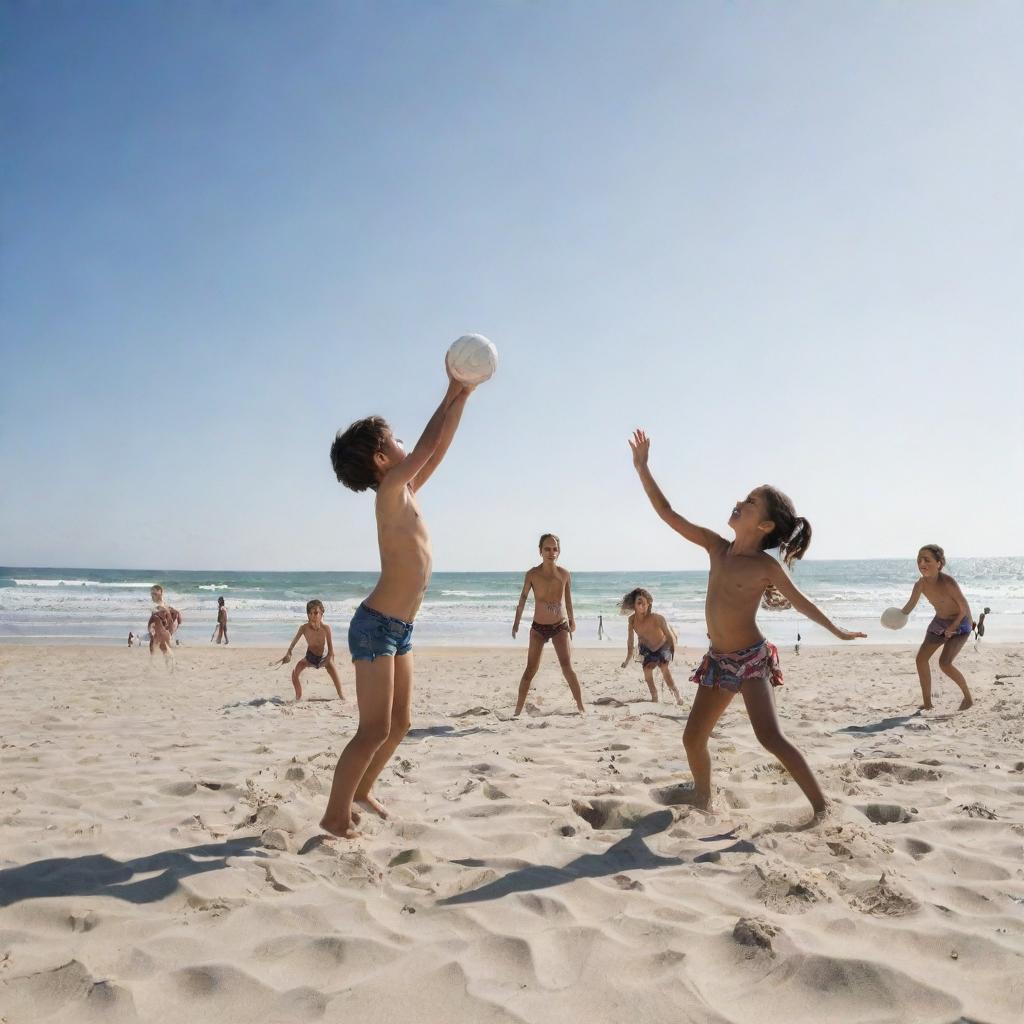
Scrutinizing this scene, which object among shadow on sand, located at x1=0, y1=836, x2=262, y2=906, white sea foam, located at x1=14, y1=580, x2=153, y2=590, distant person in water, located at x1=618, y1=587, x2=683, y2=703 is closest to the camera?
shadow on sand, located at x1=0, y1=836, x2=262, y2=906

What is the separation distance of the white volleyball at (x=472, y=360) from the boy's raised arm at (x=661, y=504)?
116cm

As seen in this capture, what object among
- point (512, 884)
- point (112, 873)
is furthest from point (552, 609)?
point (112, 873)

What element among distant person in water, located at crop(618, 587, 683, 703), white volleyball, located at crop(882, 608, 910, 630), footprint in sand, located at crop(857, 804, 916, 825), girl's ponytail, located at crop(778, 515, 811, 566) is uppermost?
girl's ponytail, located at crop(778, 515, 811, 566)

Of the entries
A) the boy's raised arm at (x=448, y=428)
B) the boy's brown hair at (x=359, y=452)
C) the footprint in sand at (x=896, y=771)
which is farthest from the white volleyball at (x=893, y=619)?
the boy's brown hair at (x=359, y=452)

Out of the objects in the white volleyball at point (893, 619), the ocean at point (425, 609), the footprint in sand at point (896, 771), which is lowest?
the ocean at point (425, 609)

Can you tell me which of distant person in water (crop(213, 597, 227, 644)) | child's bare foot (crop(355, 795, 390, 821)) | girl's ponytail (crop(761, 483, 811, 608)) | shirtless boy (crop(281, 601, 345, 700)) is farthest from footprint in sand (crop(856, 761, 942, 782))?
distant person in water (crop(213, 597, 227, 644))

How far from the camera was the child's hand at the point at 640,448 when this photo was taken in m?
4.42

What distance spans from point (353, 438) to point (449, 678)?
385 inches

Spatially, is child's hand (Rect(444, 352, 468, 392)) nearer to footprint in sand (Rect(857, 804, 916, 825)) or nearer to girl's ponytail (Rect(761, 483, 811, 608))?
girl's ponytail (Rect(761, 483, 811, 608))

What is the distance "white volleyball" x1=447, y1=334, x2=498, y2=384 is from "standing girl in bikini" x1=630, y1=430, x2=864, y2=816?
141cm

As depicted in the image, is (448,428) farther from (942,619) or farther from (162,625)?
(162,625)

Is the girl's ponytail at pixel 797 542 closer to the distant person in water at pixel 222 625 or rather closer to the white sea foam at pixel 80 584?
the distant person in water at pixel 222 625

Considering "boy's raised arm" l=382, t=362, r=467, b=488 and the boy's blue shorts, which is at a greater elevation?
"boy's raised arm" l=382, t=362, r=467, b=488

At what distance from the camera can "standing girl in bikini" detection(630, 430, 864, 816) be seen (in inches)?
155
